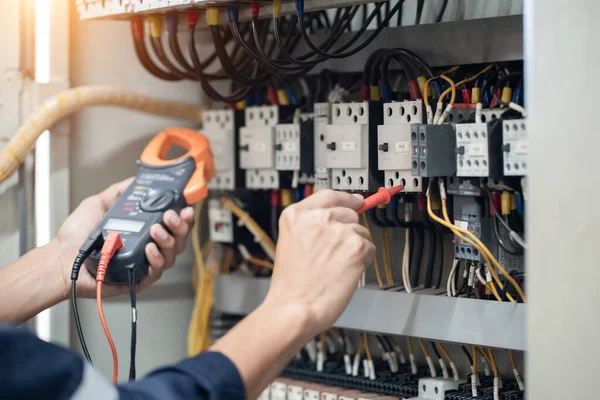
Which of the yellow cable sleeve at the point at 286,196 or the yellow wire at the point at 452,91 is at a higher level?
the yellow wire at the point at 452,91

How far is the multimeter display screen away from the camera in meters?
1.43

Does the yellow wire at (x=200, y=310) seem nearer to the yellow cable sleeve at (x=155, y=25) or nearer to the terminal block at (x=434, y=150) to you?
the yellow cable sleeve at (x=155, y=25)

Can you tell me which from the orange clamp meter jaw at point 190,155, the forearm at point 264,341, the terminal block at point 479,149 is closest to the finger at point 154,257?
the orange clamp meter jaw at point 190,155

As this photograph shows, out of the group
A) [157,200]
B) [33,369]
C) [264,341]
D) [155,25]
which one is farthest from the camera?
[155,25]

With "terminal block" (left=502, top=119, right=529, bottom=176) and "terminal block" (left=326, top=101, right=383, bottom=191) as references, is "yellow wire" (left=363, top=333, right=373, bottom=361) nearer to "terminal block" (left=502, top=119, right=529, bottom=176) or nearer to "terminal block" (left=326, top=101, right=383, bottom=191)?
"terminal block" (left=326, top=101, right=383, bottom=191)

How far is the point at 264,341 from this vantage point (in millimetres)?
959

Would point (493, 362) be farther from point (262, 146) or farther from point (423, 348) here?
point (262, 146)

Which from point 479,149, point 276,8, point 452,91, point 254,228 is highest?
point 276,8

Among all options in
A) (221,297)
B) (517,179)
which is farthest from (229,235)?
(517,179)

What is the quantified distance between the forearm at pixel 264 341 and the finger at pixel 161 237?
1.50 feet

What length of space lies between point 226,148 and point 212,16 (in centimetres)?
36

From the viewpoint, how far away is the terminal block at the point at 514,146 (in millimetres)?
1259

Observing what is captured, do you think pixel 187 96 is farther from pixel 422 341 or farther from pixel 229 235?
pixel 422 341

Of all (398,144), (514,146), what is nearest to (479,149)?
(514,146)
